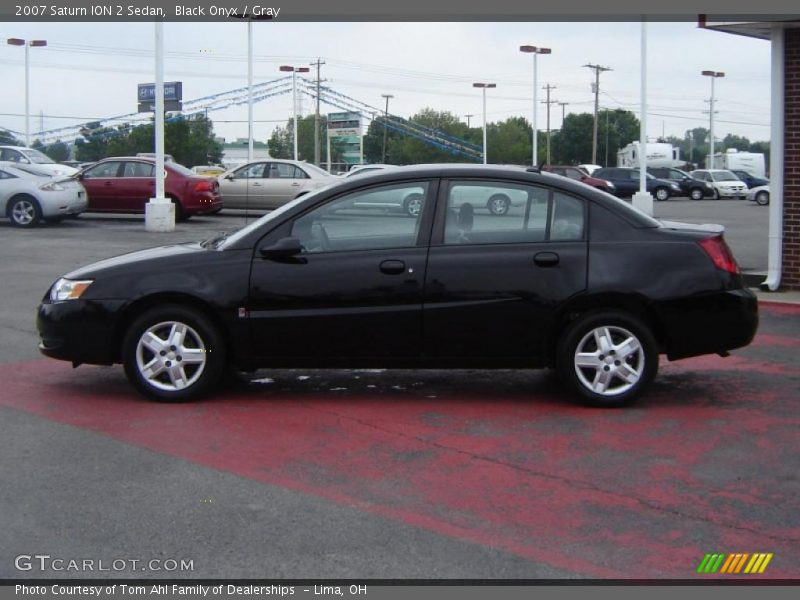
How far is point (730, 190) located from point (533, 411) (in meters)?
48.3

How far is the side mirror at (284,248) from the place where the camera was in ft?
23.5

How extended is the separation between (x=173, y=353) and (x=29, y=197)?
54.5 feet

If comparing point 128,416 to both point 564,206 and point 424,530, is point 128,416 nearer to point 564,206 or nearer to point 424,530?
point 424,530

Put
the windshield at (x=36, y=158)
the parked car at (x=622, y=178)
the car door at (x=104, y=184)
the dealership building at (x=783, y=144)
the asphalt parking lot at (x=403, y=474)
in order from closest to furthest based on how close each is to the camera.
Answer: the asphalt parking lot at (x=403, y=474) < the dealership building at (x=783, y=144) < the car door at (x=104, y=184) < the windshield at (x=36, y=158) < the parked car at (x=622, y=178)

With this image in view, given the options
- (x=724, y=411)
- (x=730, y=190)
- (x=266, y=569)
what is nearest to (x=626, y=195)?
(x=730, y=190)

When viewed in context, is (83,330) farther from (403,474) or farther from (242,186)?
(242,186)

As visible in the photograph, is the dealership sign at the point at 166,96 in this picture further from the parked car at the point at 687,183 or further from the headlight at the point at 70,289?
the parked car at the point at 687,183

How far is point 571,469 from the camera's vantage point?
598cm

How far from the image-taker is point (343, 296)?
722cm

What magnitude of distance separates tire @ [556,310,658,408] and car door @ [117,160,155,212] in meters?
19.2

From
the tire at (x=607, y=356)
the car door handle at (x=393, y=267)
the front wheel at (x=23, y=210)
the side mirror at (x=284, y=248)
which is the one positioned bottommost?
the tire at (x=607, y=356)

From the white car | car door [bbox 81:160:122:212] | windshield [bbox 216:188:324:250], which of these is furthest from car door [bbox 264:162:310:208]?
windshield [bbox 216:188:324:250]

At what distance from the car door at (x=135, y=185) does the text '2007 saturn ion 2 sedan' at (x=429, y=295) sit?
17970mm

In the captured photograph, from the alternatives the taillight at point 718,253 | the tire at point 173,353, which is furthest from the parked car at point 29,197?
the taillight at point 718,253
